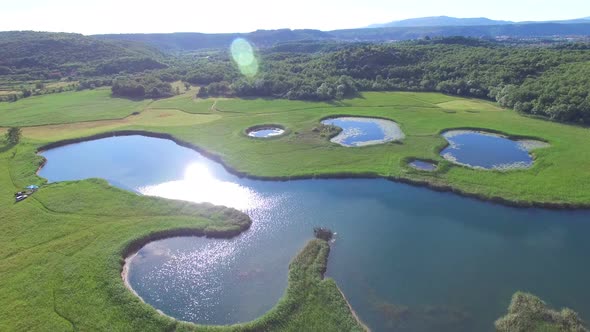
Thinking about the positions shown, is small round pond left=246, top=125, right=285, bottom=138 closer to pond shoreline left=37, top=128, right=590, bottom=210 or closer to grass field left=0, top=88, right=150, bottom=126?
pond shoreline left=37, top=128, right=590, bottom=210

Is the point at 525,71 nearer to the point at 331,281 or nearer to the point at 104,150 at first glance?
the point at 331,281

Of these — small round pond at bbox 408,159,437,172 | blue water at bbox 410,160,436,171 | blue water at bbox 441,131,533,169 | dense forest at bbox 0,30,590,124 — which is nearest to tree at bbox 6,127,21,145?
dense forest at bbox 0,30,590,124

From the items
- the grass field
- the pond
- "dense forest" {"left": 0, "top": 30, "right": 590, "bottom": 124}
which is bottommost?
the pond

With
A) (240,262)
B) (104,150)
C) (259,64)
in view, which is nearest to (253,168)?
(240,262)

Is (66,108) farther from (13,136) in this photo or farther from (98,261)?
(98,261)

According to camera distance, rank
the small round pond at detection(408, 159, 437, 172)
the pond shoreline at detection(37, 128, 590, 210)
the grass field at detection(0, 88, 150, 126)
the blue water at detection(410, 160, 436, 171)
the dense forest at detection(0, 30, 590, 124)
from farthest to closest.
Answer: the grass field at detection(0, 88, 150, 126) < the dense forest at detection(0, 30, 590, 124) < the blue water at detection(410, 160, 436, 171) < the small round pond at detection(408, 159, 437, 172) < the pond shoreline at detection(37, 128, 590, 210)

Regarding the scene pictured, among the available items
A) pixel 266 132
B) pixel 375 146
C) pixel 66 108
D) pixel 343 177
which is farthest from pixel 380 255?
pixel 66 108

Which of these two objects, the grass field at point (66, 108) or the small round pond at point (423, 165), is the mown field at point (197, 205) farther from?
the small round pond at point (423, 165)
